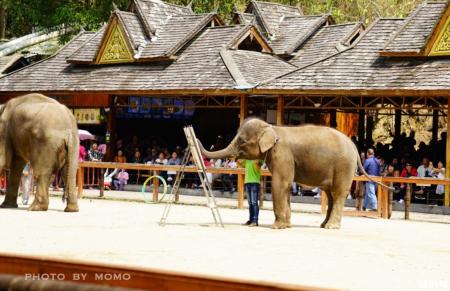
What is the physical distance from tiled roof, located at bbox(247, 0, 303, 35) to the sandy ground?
668 inches

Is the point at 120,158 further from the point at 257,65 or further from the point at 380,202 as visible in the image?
the point at 380,202

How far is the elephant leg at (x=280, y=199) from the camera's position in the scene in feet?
63.9

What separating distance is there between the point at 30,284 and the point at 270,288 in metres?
1.67

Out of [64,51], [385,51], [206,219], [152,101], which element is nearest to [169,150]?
[152,101]

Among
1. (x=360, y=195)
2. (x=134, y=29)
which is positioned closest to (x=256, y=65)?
(x=134, y=29)

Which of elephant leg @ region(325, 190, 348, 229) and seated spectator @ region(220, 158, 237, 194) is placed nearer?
elephant leg @ region(325, 190, 348, 229)

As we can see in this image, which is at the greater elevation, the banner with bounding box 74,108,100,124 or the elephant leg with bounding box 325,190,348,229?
the banner with bounding box 74,108,100,124

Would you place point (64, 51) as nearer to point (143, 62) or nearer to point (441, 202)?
point (143, 62)

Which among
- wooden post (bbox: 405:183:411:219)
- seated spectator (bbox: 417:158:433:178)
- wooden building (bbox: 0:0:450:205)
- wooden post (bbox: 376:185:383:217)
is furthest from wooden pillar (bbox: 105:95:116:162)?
wooden post (bbox: 405:183:411:219)

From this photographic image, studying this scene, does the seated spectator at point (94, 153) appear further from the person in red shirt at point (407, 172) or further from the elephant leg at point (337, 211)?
the elephant leg at point (337, 211)

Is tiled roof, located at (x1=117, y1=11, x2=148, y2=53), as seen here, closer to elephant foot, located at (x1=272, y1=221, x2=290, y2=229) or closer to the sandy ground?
the sandy ground

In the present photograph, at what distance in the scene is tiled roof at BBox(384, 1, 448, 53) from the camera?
29.7 m

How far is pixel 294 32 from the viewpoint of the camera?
38250 millimetres

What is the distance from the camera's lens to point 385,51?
98.8 feet
